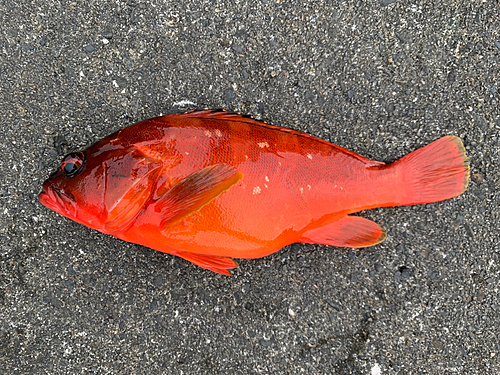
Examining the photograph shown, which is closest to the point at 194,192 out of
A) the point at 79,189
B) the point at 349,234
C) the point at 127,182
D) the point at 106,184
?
the point at 127,182

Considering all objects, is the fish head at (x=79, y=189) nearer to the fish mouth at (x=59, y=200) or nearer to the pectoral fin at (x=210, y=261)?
the fish mouth at (x=59, y=200)

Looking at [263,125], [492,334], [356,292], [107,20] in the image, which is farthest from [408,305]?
[107,20]

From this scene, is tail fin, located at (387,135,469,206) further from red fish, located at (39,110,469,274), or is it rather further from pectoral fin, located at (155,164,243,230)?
pectoral fin, located at (155,164,243,230)

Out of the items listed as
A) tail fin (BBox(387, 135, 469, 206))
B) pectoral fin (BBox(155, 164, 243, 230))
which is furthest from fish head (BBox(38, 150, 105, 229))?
tail fin (BBox(387, 135, 469, 206))

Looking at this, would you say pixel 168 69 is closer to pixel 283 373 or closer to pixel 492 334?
pixel 283 373

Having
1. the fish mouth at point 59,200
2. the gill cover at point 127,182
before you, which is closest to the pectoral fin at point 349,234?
the gill cover at point 127,182
